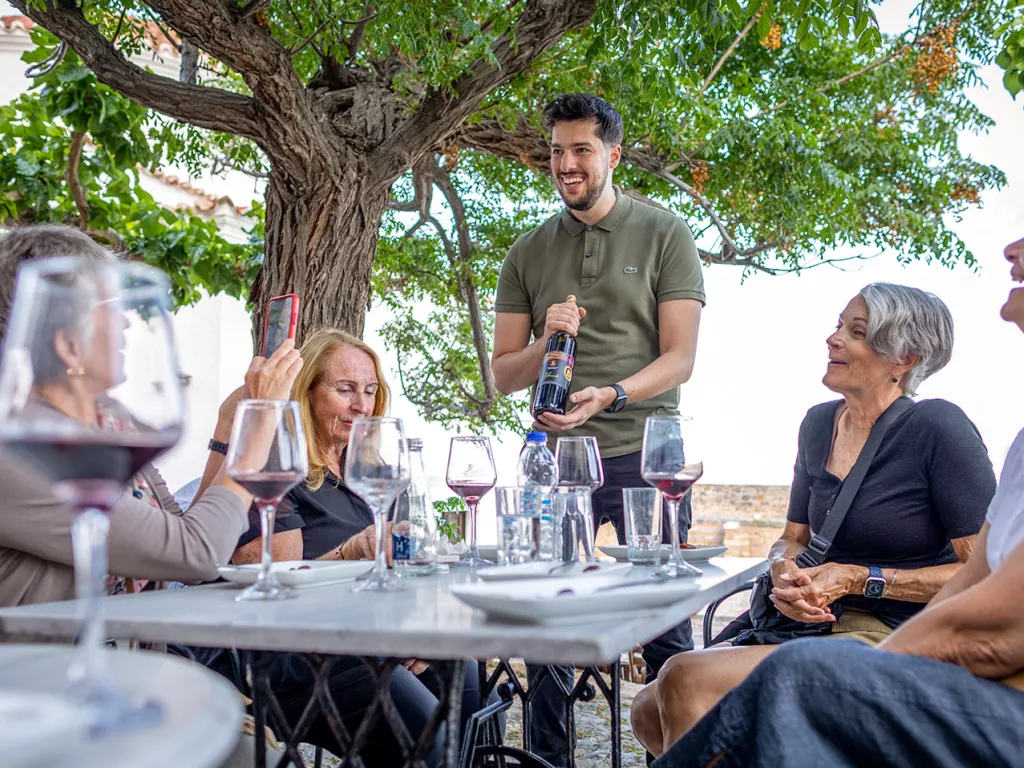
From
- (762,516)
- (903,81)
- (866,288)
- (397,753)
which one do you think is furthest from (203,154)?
(762,516)

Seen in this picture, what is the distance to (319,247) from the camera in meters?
4.37

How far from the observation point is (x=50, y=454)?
732mm

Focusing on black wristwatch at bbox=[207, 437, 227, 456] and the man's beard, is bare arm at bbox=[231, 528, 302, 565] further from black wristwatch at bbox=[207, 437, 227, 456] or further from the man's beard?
the man's beard

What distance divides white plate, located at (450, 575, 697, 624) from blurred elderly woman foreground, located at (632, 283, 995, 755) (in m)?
0.78

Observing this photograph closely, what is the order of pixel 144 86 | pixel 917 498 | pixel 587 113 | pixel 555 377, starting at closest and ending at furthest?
pixel 917 498, pixel 555 377, pixel 587 113, pixel 144 86

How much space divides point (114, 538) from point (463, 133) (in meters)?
4.22

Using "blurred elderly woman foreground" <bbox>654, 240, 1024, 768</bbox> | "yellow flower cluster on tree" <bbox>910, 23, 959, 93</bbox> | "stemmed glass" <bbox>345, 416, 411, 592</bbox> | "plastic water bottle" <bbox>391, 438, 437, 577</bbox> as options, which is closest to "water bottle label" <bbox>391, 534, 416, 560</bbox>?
"plastic water bottle" <bbox>391, 438, 437, 577</bbox>

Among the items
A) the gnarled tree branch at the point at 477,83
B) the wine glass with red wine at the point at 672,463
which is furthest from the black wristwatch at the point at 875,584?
the gnarled tree branch at the point at 477,83

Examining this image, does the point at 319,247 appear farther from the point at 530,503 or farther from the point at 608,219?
the point at 530,503

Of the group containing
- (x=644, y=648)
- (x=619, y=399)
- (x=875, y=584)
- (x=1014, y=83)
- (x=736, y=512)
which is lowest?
(x=644, y=648)

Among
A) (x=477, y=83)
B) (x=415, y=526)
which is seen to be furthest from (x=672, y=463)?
(x=477, y=83)

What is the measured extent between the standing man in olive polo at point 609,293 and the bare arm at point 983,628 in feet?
5.15

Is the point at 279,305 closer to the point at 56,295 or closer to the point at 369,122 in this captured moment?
the point at 56,295

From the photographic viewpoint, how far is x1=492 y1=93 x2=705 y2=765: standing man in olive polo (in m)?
2.97
